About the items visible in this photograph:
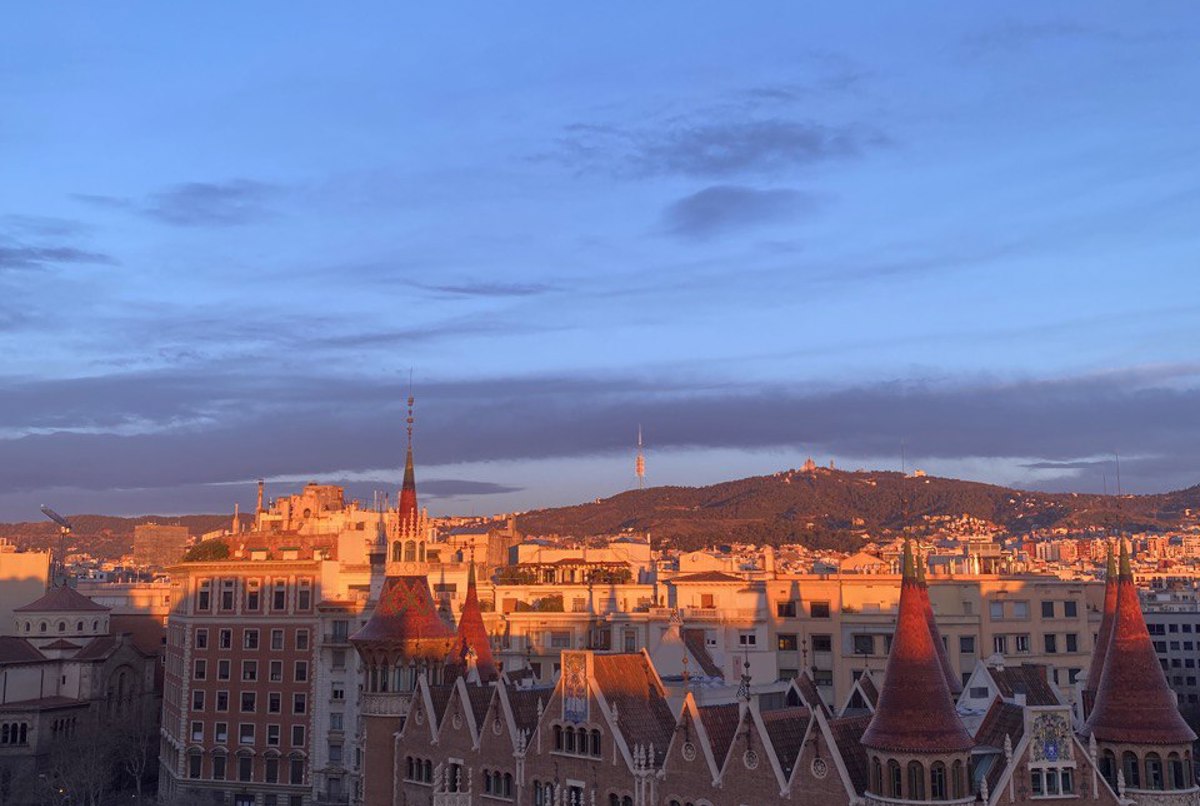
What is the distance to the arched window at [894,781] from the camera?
→ 122 feet

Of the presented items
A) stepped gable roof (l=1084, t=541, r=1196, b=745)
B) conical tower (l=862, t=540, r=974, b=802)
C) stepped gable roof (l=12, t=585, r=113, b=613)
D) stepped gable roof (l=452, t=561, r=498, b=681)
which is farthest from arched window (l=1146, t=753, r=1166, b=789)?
stepped gable roof (l=12, t=585, r=113, b=613)

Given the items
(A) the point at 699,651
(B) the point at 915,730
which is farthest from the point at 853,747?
(A) the point at 699,651

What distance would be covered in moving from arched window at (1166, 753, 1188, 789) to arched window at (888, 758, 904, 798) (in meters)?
8.64

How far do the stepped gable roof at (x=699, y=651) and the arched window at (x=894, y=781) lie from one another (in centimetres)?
2524

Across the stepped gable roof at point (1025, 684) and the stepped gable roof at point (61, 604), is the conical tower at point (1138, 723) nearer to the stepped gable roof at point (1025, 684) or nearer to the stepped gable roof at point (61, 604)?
the stepped gable roof at point (1025, 684)

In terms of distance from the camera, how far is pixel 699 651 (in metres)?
70.2

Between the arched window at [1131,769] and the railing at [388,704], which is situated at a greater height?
the arched window at [1131,769]

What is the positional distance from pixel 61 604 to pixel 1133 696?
91583 millimetres

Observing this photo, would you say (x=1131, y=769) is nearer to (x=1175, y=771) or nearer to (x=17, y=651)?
(x=1175, y=771)

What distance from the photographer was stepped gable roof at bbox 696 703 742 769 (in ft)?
147

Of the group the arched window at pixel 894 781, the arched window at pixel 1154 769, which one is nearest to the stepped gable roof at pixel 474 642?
the arched window at pixel 894 781

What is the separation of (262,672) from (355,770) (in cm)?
967

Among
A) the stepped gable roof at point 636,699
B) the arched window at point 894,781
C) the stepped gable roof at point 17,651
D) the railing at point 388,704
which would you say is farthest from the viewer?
the stepped gable roof at point 17,651

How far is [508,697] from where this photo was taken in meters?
53.0
